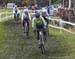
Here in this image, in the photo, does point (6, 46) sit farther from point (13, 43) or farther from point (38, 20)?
point (38, 20)

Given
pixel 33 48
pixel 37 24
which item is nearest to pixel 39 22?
pixel 37 24

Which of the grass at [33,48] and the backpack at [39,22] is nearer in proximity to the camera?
the grass at [33,48]

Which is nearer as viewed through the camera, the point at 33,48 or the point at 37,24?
the point at 37,24

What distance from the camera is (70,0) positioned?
39344mm

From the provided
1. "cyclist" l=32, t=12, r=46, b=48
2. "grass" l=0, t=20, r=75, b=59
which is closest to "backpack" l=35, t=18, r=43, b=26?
"cyclist" l=32, t=12, r=46, b=48

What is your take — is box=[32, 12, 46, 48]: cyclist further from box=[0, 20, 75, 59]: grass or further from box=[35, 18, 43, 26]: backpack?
box=[0, 20, 75, 59]: grass

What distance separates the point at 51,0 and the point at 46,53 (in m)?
53.3

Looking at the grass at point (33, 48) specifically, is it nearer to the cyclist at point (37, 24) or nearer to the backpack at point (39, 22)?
the cyclist at point (37, 24)

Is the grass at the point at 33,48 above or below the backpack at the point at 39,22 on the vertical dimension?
below

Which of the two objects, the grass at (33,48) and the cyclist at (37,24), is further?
the cyclist at (37,24)

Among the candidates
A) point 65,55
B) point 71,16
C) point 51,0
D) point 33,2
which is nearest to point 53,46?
point 65,55

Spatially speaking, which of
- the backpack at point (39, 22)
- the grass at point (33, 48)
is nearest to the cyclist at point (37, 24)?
the backpack at point (39, 22)

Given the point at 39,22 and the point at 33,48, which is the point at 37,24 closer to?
the point at 39,22

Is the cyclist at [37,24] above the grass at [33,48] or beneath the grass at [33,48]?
above
